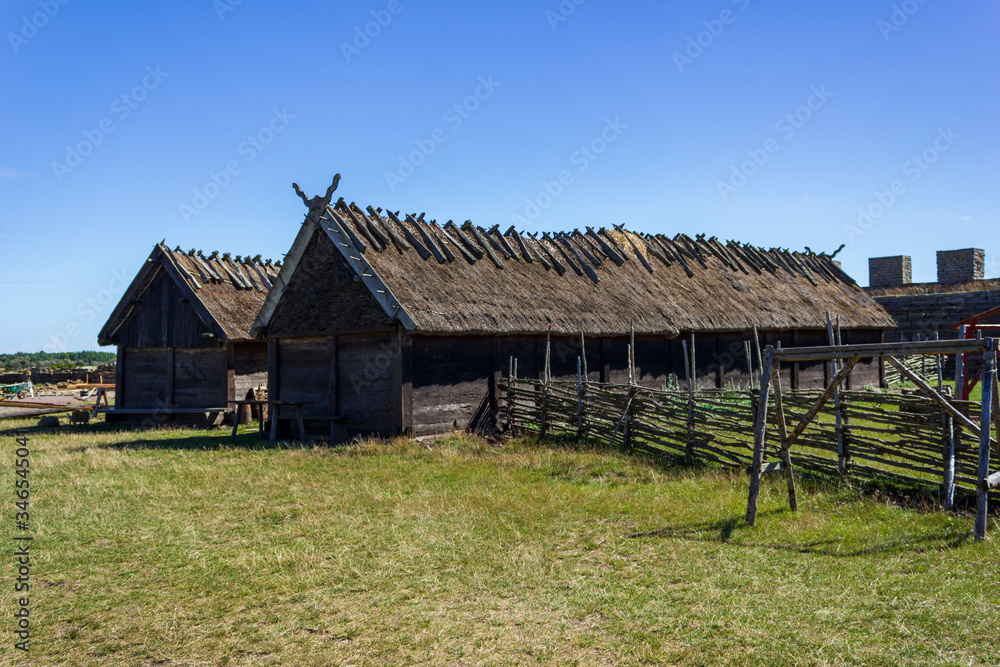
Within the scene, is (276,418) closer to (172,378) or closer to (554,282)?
(172,378)

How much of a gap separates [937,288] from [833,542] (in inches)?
1029

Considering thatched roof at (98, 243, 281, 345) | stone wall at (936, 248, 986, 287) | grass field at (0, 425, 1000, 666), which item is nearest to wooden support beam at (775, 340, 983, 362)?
grass field at (0, 425, 1000, 666)

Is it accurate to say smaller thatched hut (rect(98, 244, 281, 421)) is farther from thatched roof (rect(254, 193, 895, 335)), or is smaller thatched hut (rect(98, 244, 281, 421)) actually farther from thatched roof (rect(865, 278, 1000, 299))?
thatched roof (rect(865, 278, 1000, 299))

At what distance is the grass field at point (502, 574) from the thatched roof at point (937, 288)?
23.0 metres

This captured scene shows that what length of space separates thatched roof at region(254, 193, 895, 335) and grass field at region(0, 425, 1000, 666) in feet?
15.9

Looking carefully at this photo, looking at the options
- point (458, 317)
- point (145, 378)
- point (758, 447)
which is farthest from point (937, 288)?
point (145, 378)

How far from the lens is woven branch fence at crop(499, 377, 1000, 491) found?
8383 millimetres

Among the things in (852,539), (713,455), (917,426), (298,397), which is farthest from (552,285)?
(852,539)

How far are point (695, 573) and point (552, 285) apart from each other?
11.1m

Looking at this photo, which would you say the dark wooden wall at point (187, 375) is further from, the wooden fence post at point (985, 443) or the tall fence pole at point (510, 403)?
the wooden fence post at point (985, 443)

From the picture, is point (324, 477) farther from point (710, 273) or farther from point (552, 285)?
point (710, 273)

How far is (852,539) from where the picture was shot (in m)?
6.61

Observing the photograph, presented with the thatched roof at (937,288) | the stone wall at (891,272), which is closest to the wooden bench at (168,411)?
the thatched roof at (937,288)

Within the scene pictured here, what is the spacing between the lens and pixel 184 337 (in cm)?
1894
